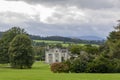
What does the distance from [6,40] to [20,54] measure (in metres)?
12.1

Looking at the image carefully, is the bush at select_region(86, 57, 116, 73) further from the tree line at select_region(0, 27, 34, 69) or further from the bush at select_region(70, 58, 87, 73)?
the tree line at select_region(0, 27, 34, 69)

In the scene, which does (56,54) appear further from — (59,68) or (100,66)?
(59,68)

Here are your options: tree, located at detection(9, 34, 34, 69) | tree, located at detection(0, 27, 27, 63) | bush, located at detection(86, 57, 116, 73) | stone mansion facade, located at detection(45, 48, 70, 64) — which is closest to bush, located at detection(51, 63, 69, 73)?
bush, located at detection(86, 57, 116, 73)

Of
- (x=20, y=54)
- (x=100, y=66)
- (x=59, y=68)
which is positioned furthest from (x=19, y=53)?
(x=100, y=66)

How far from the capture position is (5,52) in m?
97.9

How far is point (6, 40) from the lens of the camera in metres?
102

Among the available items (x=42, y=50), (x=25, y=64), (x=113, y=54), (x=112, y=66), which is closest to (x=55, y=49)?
(x=42, y=50)

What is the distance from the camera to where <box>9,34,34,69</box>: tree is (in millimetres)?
91688

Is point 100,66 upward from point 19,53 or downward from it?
downward

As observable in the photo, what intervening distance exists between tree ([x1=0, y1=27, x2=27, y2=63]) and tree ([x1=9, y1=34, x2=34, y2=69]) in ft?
15.6

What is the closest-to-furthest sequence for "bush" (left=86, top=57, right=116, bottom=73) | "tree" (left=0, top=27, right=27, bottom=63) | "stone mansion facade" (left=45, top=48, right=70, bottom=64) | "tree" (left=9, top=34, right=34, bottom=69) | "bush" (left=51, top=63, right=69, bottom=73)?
"bush" (left=51, top=63, right=69, bottom=73), "bush" (left=86, top=57, right=116, bottom=73), "tree" (left=9, top=34, right=34, bottom=69), "tree" (left=0, top=27, right=27, bottom=63), "stone mansion facade" (left=45, top=48, right=70, bottom=64)

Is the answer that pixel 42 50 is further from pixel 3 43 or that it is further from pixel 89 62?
pixel 89 62

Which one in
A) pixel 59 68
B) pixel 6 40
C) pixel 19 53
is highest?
pixel 6 40

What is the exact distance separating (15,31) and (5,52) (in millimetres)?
9285
